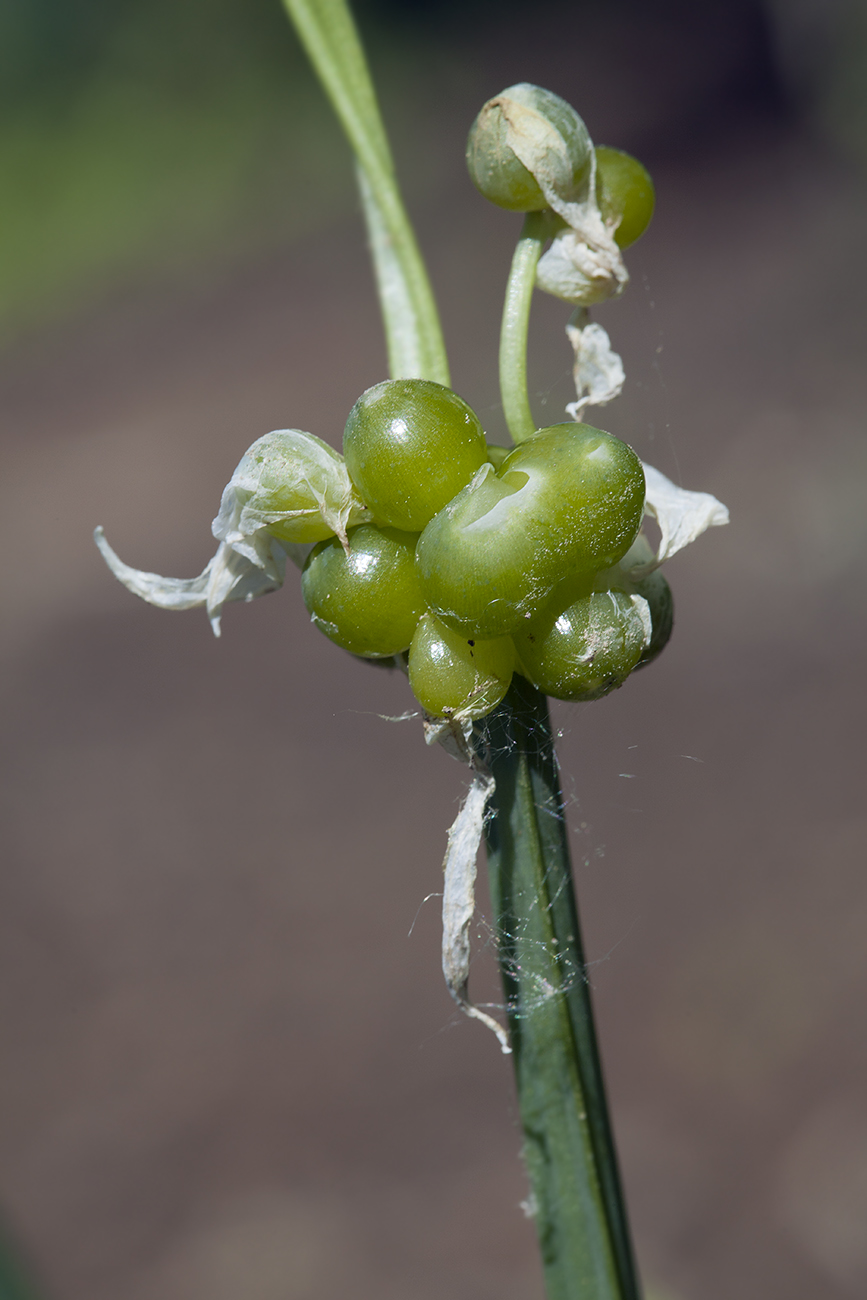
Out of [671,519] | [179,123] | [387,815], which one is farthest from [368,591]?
[179,123]

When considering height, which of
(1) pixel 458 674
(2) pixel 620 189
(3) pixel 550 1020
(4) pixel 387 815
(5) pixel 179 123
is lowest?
(4) pixel 387 815

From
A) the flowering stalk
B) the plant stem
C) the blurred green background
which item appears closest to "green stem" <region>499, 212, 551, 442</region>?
the flowering stalk

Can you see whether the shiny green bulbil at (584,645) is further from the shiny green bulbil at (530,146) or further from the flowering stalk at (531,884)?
the shiny green bulbil at (530,146)

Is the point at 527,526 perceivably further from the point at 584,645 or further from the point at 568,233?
the point at 568,233

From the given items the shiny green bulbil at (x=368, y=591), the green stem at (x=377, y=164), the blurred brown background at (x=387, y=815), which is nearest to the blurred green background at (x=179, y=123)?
the blurred brown background at (x=387, y=815)

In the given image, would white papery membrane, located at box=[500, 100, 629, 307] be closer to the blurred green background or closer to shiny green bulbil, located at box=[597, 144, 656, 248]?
shiny green bulbil, located at box=[597, 144, 656, 248]

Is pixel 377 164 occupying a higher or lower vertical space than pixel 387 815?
higher
